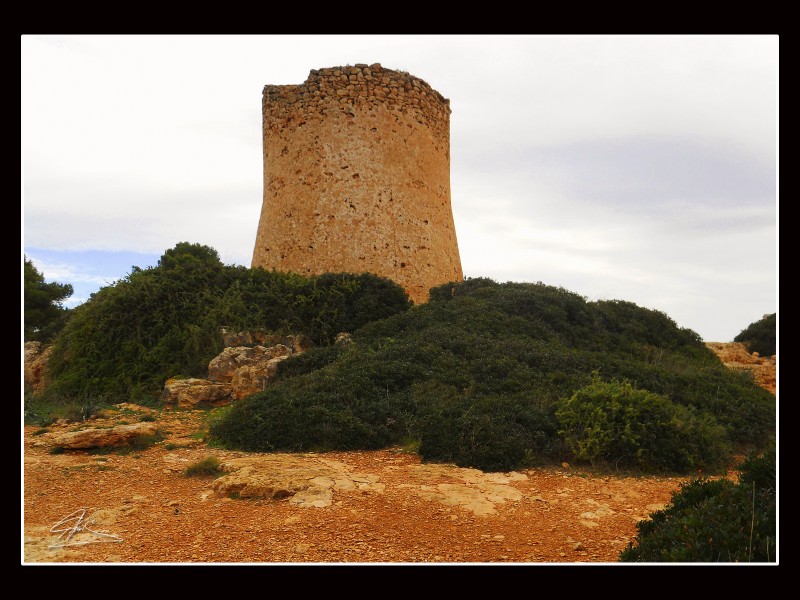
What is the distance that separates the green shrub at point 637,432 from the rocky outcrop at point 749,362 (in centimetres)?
639

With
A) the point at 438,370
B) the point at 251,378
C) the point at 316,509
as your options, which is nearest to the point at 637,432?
the point at 438,370

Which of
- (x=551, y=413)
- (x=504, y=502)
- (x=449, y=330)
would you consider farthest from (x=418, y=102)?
(x=504, y=502)

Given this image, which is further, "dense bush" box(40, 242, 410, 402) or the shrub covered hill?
"dense bush" box(40, 242, 410, 402)

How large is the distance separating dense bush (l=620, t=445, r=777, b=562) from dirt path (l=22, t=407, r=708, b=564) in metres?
0.41

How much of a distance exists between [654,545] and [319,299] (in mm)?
9620

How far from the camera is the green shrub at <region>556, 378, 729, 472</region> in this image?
258 inches

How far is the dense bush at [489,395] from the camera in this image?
21.8 ft

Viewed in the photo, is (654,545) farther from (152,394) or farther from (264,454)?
(152,394)

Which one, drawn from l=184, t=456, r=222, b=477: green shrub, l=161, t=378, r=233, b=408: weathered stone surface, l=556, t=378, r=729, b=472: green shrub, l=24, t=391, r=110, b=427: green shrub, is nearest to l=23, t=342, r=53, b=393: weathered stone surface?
l=24, t=391, r=110, b=427: green shrub

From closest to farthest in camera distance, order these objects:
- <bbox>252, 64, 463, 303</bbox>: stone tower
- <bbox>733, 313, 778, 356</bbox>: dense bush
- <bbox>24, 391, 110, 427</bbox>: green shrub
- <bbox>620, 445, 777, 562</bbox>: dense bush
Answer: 1. <bbox>620, 445, 777, 562</bbox>: dense bush
2. <bbox>24, 391, 110, 427</bbox>: green shrub
3. <bbox>252, 64, 463, 303</bbox>: stone tower
4. <bbox>733, 313, 778, 356</bbox>: dense bush

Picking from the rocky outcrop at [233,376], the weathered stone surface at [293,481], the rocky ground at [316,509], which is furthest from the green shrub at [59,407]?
the weathered stone surface at [293,481]

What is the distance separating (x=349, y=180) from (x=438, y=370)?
306 inches

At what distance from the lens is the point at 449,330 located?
10.6m

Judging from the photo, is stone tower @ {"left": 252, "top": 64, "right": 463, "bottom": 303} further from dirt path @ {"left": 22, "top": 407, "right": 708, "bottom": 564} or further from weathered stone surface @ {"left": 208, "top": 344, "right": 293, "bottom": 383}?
dirt path @ {"left": 22, "top": 407, "right": 708, "bottom": 564}
